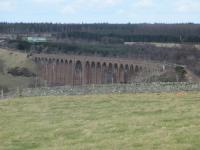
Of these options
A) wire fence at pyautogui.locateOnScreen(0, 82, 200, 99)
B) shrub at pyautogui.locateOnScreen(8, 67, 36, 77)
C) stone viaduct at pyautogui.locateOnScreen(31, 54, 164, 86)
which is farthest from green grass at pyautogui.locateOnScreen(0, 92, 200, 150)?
shrub at pyautogui.locateOnScreen(8, 67, 36, 77)

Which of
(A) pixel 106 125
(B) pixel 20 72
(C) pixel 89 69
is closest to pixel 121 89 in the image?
(A) pixel 106 125

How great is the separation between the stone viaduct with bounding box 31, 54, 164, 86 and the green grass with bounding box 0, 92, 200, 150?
5115 cm

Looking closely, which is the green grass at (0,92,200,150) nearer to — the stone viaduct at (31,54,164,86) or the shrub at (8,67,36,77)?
the stone viaduct at (31,54,164,86)

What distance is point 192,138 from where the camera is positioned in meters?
15.3

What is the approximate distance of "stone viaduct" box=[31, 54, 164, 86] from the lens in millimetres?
90838

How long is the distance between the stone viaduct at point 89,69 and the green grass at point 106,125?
2014 inches

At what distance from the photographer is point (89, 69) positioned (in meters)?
111

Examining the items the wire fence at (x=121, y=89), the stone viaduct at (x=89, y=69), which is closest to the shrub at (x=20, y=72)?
the stone viaduct at (x=89, y=69)

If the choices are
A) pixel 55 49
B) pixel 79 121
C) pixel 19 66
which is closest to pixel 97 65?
pixel 19 66

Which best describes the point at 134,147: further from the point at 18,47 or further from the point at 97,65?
the point at 18,47

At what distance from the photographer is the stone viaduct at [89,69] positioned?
298ft

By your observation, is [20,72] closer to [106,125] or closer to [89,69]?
[89,69]

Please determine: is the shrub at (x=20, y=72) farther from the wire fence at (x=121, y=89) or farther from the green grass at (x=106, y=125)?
the green grass at (x=106, y=125)

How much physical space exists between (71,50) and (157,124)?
138352 millimetres
